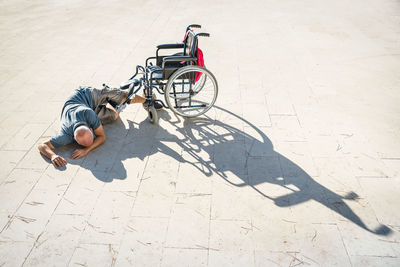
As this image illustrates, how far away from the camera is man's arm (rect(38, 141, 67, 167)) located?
2.91 metres

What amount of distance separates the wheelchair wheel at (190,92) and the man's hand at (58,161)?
132 centimetres

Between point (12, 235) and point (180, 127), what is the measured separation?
2014 mm

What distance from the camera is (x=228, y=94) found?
161 inches

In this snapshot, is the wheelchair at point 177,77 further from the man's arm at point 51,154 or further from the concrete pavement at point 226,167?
the man's arm at point 51,154

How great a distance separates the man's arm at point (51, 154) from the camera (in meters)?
2.91

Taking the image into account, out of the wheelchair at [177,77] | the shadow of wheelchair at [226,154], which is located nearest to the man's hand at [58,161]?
the shadow of wheelchair at [226,154]

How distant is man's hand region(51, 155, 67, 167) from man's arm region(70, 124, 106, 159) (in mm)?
105

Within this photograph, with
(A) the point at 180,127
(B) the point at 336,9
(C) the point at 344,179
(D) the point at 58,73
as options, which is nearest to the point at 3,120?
(D) the point at 58,73

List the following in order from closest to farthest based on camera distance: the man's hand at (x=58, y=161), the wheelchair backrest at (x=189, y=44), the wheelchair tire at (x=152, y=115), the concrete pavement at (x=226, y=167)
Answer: the concrete pavement at (x=226, y=167)
the man's hand at (x=58, y=161)
the wheelchair backrest at (x=189, y=44)
the wheelchair tire at (x=152, y=115)

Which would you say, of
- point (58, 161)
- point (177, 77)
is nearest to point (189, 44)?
point (177, 77)

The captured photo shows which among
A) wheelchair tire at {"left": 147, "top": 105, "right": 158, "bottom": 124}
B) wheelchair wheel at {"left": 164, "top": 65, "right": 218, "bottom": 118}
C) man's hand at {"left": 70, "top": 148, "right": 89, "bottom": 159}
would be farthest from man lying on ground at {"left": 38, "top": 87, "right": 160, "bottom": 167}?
wheelchair wheel at {"left": 164, "top": 65, "right": 218, "bottom": 118}

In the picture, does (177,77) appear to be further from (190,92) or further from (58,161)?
(58,161)

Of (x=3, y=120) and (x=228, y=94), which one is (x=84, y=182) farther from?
(x=228, y=94)

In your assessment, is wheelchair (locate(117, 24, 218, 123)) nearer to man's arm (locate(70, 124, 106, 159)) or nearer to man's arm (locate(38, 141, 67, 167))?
man's arm (locate(70, 124, 106, 159))
